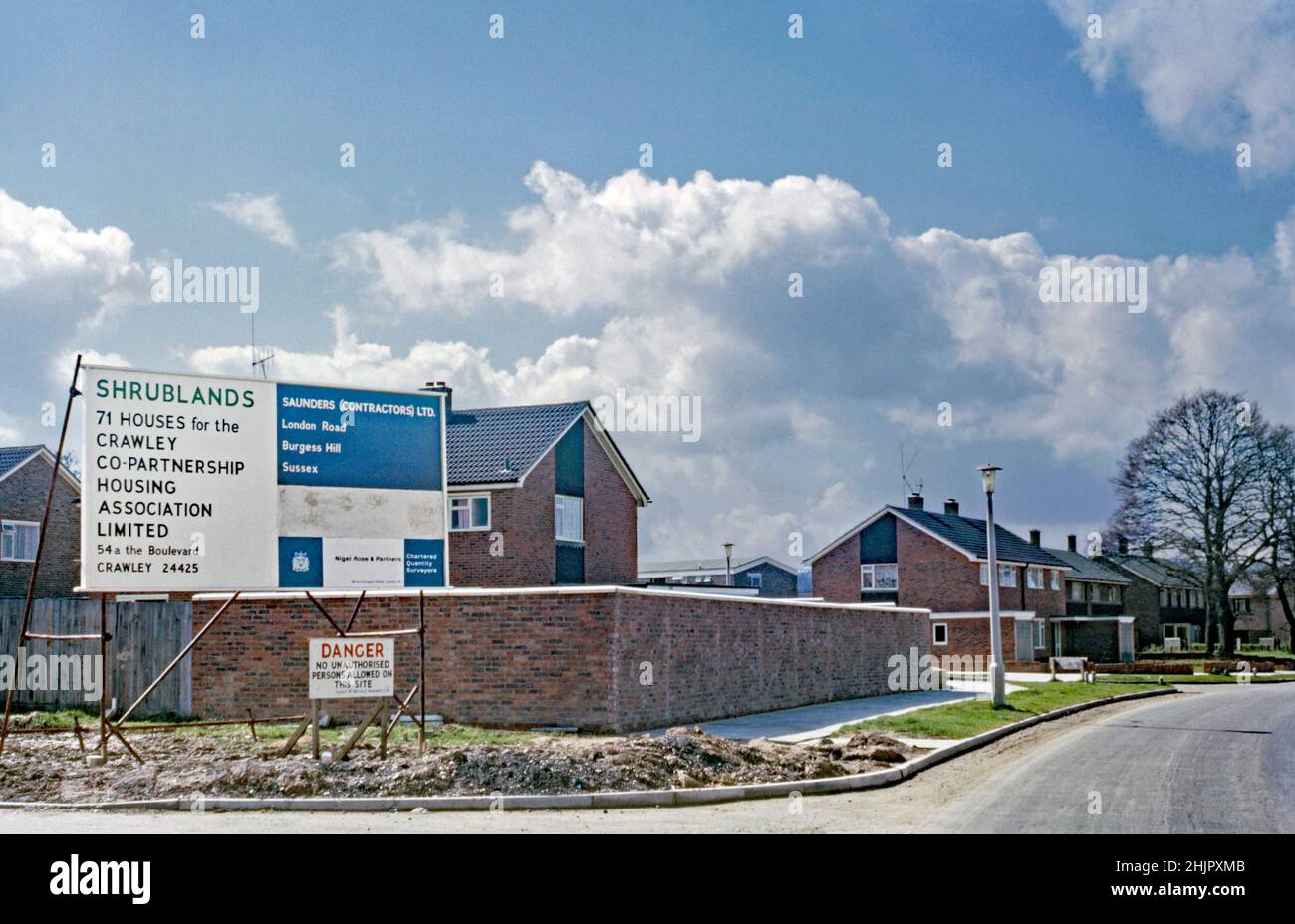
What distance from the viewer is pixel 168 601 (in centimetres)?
2323

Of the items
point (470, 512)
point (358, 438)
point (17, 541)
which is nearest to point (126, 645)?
point (358, 438)

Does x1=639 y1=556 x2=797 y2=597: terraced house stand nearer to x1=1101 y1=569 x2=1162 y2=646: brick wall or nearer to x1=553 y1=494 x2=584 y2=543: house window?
x1=1101 y1=569 x2=1162 y2=646: brick wall

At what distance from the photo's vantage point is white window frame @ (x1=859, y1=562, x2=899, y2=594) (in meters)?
61.0

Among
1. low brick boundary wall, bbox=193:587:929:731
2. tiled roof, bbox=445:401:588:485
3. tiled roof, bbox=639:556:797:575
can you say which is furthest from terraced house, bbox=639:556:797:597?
low brick boundary wall, bbox=193:587:929:731

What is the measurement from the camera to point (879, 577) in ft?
202

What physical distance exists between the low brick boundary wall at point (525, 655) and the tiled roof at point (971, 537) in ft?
122

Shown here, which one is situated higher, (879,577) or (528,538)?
(528,538)

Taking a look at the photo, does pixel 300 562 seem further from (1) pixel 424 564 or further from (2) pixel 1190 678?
(2) pixel 1190 678

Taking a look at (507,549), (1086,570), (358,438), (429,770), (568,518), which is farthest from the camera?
(1086,570)

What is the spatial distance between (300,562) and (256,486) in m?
1.22

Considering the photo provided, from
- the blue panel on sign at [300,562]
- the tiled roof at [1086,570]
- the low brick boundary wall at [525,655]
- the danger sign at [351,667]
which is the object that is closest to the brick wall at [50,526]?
the low brick boundary wall at [525,655]

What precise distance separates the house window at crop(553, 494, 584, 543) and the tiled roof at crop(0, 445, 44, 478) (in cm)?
1837

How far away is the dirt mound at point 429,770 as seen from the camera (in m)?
13.9
